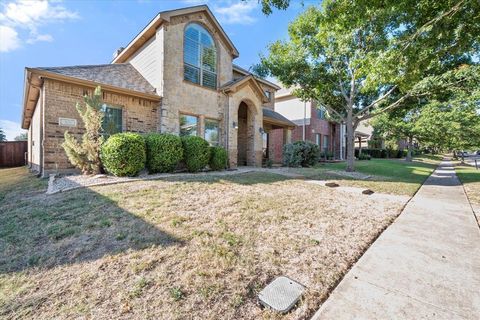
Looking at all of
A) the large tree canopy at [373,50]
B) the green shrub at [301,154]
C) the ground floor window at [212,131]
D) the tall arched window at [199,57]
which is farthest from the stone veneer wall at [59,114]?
the green shrub at [301,154]

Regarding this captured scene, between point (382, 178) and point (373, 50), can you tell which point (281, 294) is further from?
point (382, 178)

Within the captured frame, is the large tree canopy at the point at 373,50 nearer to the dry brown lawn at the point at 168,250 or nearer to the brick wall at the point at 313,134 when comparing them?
the dry brown lawn at the point at 168,250

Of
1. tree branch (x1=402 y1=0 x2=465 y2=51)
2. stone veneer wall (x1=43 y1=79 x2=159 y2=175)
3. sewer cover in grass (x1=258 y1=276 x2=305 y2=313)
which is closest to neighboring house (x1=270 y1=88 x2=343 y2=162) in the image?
tree branch (x1=402 y1=0 x2=465 y2=51)

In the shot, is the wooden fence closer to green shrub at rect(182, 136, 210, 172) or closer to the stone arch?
green shrub at rect(182, 136, 210, 172)

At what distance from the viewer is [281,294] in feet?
7.38

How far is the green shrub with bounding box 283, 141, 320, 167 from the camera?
564 inches

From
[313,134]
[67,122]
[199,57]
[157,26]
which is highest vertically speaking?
[157,26]

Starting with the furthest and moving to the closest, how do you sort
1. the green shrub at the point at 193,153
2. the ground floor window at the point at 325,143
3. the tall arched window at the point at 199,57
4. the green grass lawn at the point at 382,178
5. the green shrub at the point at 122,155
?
the ground floor window at the point at 325,143, the tall arched window at the point at 199,57, the green shrub at the point at 193,153, the green grass lawn at the point at 382,178, the green shrub at the point at 122,155

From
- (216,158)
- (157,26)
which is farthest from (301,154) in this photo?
(157,26)

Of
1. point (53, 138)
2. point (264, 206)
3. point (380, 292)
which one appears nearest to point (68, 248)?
point (264, 206)

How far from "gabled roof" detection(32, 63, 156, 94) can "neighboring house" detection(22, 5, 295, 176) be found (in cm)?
4

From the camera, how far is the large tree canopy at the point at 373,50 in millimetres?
6168

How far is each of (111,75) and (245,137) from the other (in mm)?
8511

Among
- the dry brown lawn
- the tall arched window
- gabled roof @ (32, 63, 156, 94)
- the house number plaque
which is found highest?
the tall arched window
